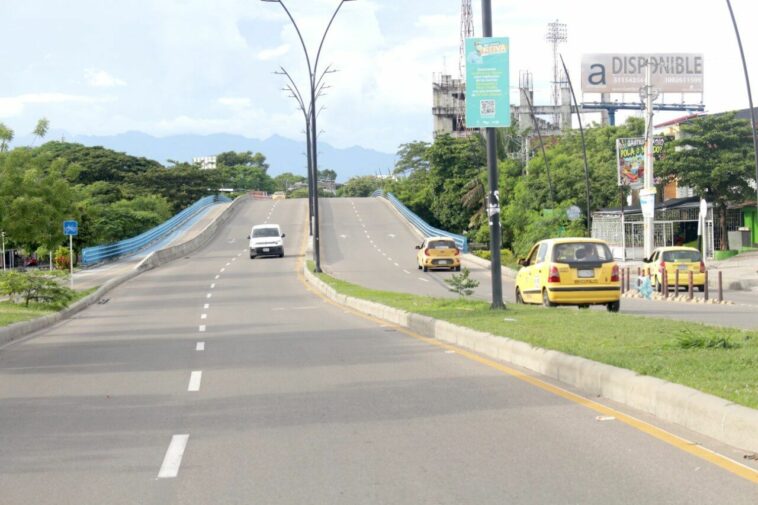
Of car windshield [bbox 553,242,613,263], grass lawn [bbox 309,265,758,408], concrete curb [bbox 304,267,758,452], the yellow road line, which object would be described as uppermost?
car windshield [bbox 553,242,613,263]

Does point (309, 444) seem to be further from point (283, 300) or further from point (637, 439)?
point (283, 300)

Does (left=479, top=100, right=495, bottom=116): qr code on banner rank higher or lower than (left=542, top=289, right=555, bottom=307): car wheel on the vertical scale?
higher

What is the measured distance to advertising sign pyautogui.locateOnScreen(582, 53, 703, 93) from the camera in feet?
290

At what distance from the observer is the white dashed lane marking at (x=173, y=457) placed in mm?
7438

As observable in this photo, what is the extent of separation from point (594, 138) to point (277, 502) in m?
73.6

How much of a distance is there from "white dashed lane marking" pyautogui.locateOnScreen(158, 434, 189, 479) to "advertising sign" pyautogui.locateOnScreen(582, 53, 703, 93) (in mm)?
83950

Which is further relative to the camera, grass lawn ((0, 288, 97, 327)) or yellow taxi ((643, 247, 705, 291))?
yellow taxi ((643, 247, 705, 291))

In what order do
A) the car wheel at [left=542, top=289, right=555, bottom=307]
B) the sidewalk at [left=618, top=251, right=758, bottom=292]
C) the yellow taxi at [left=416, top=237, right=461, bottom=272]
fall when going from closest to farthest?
the car wheel at [left=542, top=289, right=555, bottom=307] < the sidewalk at [left=618, top=251, right=758, bottom=292] < the yellow taxi at [left=416, top=237, right=461, bottom=272]

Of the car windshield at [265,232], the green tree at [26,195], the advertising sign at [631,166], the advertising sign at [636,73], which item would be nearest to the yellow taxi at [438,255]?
the advertising sign at [631,166]

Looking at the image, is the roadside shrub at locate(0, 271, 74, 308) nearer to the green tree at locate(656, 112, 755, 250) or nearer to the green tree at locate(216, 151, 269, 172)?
the green tree at locate(656, 112, 755, 250)

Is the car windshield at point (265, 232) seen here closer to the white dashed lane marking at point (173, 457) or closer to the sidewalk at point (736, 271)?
the sidewalk at point (736, 271)

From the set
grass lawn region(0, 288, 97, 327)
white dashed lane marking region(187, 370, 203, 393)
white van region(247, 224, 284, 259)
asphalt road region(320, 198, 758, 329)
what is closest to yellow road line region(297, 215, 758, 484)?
white dashed lane marking region(187, 370, 203, 393)

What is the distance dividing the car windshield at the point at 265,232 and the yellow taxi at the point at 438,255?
12591mm

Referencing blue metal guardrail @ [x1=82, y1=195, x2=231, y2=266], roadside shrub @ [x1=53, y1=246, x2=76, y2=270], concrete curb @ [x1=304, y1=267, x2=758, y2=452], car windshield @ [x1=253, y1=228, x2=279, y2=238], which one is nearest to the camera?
concrete curb @ [x1=304, y1=267, x2=758, y2=452]
